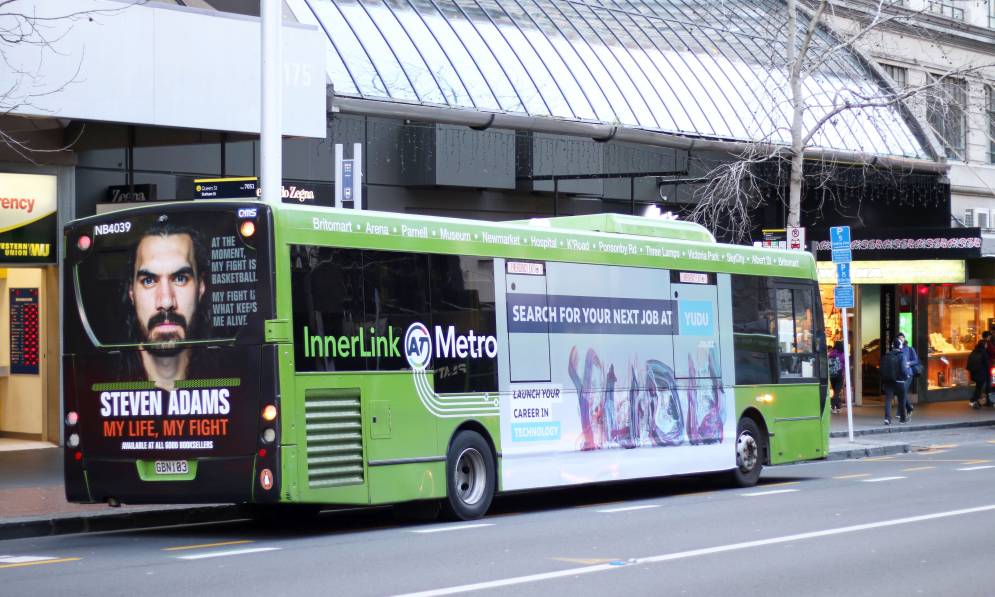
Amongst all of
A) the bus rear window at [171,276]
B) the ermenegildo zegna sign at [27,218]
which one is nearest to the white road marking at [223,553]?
the bus rear window at [171,276]

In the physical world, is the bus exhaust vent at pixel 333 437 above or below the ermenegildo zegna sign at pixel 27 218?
below

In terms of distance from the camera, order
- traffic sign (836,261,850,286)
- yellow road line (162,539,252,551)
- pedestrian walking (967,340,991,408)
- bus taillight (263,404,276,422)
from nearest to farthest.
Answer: yellow road line (162,539,252,551)
bus taillight (263,404,276,422)
traffic sign (836,261,850,286)
pedestrian walking (967,340,991,408)

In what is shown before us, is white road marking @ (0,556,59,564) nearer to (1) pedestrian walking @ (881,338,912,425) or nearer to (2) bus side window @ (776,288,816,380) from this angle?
(2) bus side window @ (776,288,816,380)

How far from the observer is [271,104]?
1588cm

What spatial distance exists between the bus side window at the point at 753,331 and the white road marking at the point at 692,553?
4.16 m

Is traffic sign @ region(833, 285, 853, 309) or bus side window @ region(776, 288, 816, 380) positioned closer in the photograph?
bus side window @ region(776, 288, 816, 380)

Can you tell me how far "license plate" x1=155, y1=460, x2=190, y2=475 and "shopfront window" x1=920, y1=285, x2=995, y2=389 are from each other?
30.4m

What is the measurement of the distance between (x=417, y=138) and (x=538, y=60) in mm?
4819

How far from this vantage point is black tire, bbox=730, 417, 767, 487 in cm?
1811

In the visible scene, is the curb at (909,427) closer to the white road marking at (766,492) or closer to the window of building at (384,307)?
the white road marking at (766,492)

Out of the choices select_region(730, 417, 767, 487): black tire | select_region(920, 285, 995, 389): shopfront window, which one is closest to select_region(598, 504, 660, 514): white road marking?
select_region(730, 417, 767, 487): black tire

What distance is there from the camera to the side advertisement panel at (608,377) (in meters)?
14.7

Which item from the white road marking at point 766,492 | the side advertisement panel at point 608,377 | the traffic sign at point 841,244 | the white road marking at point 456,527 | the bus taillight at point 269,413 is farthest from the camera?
the traffic sign at point 841,244

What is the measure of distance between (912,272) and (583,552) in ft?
78.5
